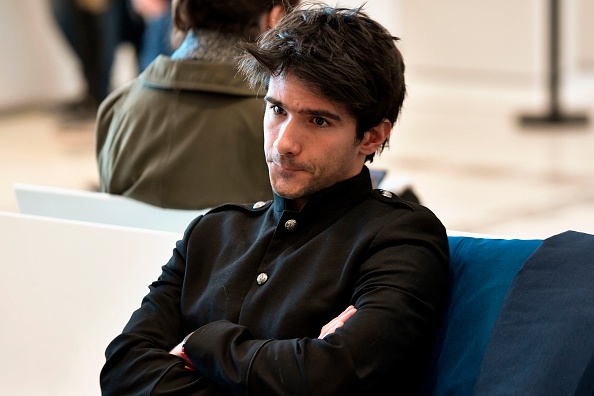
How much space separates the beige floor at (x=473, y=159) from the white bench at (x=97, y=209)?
7.01ft

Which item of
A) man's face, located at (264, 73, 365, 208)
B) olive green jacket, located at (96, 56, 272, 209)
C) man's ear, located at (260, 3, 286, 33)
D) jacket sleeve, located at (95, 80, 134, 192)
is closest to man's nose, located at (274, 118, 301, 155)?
man's face, located at (264, 73, 365, 208)

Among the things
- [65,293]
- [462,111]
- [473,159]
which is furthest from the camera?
[462,111]

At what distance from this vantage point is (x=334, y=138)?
5.43 feet

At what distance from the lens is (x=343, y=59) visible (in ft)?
5.27

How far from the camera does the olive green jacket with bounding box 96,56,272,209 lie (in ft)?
7.97

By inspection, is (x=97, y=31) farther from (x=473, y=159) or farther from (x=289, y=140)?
(x=289, y=140)

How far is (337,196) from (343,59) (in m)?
0.25

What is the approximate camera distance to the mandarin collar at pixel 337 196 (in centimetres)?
170

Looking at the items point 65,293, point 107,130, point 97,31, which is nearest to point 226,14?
point 107,130

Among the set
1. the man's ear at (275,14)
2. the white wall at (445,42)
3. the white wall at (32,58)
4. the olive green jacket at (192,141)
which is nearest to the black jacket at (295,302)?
the olive green jacket at (192,141)

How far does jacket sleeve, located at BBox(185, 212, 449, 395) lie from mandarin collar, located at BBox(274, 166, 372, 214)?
122 millimetres

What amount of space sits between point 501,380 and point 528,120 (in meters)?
5.70

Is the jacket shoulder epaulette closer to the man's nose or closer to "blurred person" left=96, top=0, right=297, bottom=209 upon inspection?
the man's nose

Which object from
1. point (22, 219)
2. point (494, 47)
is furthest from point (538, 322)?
point (494, 47)
